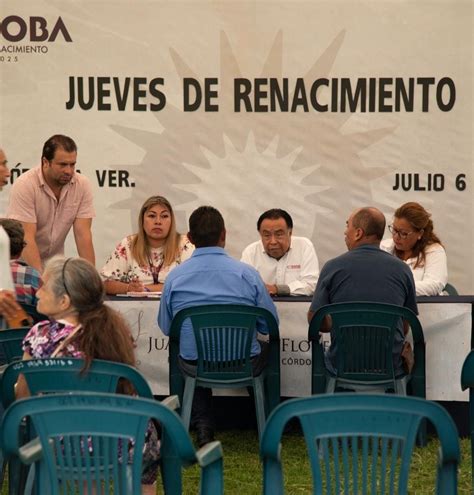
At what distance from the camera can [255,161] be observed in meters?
7.46

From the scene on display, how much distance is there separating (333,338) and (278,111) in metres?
2.76

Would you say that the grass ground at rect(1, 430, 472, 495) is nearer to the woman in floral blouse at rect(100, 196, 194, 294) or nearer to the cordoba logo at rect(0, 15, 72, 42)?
the woman in floral blouse at rect(100, 196, 194, 294)

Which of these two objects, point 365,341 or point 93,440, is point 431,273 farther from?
point 93,440

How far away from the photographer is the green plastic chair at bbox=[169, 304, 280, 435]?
195 inches

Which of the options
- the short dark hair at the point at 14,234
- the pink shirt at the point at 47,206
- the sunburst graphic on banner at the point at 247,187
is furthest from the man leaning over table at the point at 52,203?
the sunburst graphic on banner at the point at 247,187

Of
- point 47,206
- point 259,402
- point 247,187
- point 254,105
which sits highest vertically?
→ point 254,105

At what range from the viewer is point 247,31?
7371mm

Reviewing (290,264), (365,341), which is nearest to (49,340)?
(365,341)

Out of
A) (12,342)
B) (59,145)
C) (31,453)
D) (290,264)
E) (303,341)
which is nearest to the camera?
(31,453)

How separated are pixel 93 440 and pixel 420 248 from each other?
3732mm

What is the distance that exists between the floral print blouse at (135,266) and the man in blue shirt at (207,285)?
900 mm

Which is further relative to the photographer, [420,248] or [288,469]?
[420,248]

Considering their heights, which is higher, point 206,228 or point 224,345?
point 206,228

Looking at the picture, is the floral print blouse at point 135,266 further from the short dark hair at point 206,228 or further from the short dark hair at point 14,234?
the short dark hair at point 14,234
